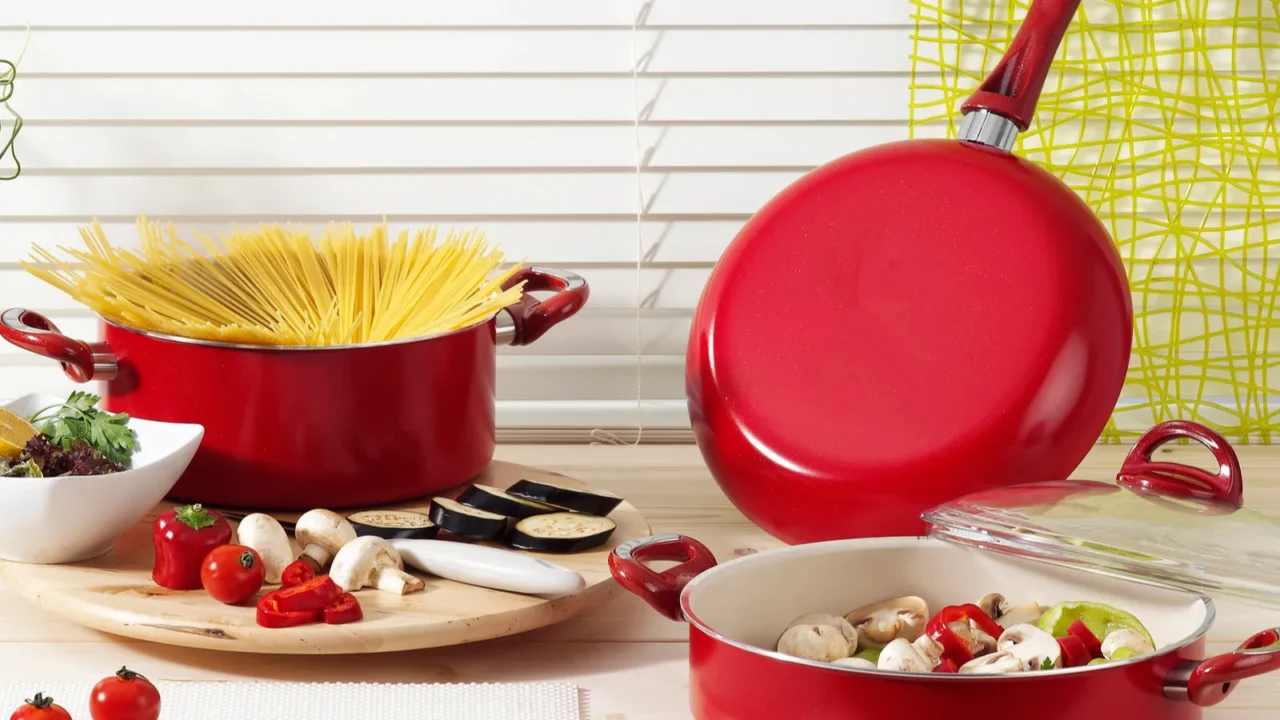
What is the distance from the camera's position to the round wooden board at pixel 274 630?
830 millimetres

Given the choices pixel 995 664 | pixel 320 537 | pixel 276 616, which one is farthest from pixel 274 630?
pixel 995 664

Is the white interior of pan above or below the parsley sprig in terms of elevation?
below

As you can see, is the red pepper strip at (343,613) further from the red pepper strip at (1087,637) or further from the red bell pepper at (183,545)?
the red pepper strip at (1087,637)

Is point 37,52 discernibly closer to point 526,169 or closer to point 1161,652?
point 526,169

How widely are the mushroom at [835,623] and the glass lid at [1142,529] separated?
0.08 m

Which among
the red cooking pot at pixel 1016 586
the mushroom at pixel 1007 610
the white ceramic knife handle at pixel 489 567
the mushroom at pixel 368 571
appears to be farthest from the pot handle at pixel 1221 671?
the mushroom at pixel 368 571

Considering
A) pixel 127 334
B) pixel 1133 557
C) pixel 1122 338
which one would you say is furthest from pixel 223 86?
pixel 1133 557

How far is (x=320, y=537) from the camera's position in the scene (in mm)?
939

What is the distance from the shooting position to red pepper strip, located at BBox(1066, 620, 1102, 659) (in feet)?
2.43

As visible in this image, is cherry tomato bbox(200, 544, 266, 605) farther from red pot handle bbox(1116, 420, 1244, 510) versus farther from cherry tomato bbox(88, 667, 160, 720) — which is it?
red pot handle bbox(1116, 420, 1244, 510)

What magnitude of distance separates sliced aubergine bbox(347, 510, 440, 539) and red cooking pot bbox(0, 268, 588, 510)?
42mm

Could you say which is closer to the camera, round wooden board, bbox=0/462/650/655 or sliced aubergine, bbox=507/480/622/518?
round wooden board, bbox=0/462/650/655

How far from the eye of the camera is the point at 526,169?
4.65ft

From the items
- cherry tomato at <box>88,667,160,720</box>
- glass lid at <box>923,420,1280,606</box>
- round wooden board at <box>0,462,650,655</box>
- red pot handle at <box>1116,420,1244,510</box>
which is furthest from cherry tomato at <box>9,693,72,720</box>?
red pot handle at <box>1116,420,1244,510</box>
